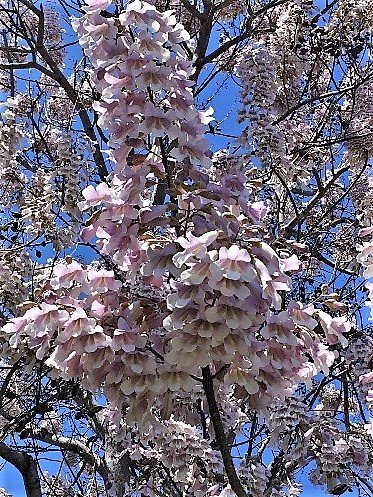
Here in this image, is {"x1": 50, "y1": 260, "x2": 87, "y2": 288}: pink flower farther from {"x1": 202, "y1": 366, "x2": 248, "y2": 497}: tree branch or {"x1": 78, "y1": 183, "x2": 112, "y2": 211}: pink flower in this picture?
{"x1": 202, "y1": 366, "x2": 248, "y2": 497}: tree branch

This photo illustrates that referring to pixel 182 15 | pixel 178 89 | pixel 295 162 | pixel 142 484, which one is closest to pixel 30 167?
pixel 182 15

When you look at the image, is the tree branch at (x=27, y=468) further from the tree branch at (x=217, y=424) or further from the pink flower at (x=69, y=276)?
the pink flower at (x=69, y=276)

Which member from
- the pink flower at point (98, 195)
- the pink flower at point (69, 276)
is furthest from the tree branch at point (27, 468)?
the pink flower at point (98, 195)

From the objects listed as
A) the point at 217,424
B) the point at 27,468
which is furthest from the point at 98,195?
the point at 27,468

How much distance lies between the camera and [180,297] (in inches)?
61.2

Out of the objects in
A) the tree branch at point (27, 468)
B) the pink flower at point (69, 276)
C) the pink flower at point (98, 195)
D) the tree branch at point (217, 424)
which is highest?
the tree branch at point (27, 468)

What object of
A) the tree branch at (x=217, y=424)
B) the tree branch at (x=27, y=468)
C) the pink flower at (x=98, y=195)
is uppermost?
the tree branch at (x=27, y=468)

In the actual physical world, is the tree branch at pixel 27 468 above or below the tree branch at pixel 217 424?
above

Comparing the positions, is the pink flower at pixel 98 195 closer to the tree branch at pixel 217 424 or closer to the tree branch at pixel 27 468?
the tree branch at pixel 217 424

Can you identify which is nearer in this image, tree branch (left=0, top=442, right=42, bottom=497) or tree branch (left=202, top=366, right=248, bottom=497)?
tree branch (left=202, top=366, right=248, bottom=497)

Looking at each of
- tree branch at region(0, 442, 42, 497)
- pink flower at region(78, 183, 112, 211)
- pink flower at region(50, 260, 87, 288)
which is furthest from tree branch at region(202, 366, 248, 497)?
tree branch at region(0, 442, 42, 497)

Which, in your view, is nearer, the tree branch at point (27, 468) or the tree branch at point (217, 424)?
the tree branch at point (217, 424)

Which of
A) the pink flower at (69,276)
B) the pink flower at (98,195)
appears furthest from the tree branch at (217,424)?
the pink flower at (98,195)

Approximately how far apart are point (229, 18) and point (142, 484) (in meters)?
4.12
